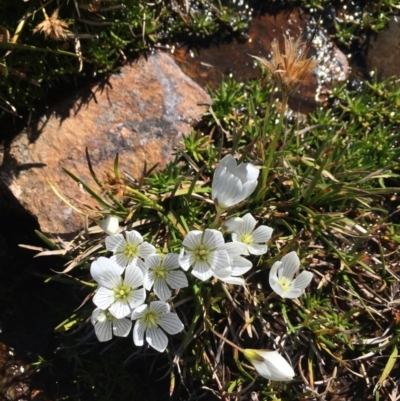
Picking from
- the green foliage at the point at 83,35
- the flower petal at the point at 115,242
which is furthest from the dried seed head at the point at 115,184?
the green foliage at the point at 83,35

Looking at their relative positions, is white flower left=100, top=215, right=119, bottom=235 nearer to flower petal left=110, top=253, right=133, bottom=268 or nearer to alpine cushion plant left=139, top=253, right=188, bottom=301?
flower petal left=110, top=253, right=133, bottom=268

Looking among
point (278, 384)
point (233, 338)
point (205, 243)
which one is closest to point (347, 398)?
point (278, 384)

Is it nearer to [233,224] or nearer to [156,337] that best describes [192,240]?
[233,224]

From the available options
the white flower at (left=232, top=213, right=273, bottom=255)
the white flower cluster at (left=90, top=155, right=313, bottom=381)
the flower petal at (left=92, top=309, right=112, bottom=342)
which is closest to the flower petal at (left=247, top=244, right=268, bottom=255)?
the white flower at (left=232, top=213, right=273, bottom=255)

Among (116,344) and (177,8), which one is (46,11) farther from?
(116,344)

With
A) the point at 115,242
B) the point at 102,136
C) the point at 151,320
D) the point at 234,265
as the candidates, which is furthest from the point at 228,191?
the point at 102,136

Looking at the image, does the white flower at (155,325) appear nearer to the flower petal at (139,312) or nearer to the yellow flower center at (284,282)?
the flower petal at (139,312)
